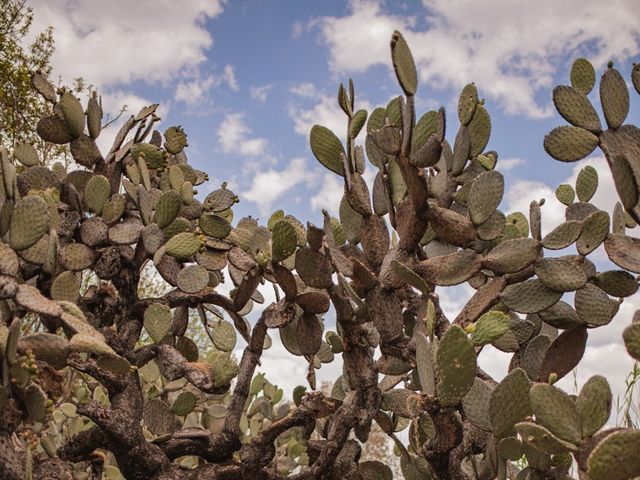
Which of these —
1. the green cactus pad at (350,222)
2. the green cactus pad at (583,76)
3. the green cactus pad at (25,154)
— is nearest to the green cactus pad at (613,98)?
the green cactus pad at (583,76)

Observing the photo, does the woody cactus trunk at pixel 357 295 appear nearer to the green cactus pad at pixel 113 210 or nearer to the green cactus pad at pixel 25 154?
the green cactus pad at pixel 113 210

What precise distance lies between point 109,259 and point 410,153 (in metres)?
1.13

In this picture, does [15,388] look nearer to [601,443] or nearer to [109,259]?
[109,259]

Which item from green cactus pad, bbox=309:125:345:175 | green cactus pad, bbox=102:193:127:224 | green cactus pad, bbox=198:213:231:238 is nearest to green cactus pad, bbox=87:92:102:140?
green cactus pad, bbox=102:193:127:224

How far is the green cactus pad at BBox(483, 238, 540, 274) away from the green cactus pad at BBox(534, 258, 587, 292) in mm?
38

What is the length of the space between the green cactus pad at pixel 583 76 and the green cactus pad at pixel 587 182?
27 cm

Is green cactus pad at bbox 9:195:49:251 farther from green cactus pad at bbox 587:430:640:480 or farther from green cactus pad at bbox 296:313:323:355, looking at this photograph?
green cactus pad at bbox 587:430:640:480

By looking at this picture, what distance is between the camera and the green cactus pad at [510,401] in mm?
1674

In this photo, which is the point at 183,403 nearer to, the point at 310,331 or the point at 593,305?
the point at 310,331

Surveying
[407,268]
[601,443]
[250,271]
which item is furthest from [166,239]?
[601,443]

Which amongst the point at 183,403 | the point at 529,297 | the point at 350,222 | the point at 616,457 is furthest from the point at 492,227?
the point at 183,403

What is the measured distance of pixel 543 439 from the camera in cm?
148

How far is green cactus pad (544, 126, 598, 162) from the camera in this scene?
211cm

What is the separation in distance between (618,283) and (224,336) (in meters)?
1.30
